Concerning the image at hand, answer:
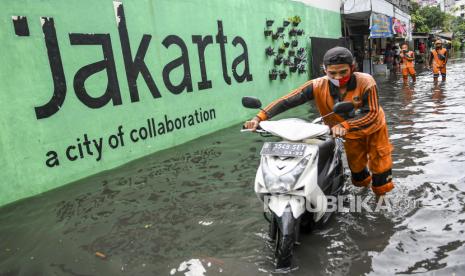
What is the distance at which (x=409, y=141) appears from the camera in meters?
6.41

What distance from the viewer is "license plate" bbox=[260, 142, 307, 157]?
285 centimetres

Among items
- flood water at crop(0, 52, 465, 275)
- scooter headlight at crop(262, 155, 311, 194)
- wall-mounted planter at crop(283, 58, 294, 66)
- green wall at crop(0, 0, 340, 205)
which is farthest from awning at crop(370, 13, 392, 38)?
scooter headlight at crop(262, 155, 311, 194)

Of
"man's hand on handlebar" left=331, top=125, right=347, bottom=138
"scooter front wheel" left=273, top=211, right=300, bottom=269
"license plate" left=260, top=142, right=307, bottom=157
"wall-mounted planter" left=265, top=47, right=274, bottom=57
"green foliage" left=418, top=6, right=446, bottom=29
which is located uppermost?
"green foliage" left=418, top=6, right=446, bottom=29

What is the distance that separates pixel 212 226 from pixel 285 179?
4.62ft

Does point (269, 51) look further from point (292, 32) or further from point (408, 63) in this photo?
point (408, 63)

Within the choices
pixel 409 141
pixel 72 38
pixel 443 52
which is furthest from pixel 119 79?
pixel 443 52

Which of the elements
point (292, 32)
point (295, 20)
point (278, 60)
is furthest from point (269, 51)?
point (295, 20)

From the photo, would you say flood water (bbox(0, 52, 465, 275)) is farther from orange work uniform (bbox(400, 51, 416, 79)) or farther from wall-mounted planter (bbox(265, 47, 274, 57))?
orange work uniform (bbox(400, 51, 416, 79))

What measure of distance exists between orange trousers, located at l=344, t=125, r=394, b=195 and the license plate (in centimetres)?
124

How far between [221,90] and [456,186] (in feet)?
18.1

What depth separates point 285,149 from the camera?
2916 mm

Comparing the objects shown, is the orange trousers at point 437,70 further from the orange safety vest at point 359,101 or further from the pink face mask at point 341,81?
the pink face mask at point 341,81

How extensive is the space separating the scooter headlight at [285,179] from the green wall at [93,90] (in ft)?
12.4

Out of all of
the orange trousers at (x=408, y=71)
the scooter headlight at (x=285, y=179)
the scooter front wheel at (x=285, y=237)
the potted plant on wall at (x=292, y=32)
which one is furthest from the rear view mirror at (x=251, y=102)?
the orange trousers at (x=408, y=71)
